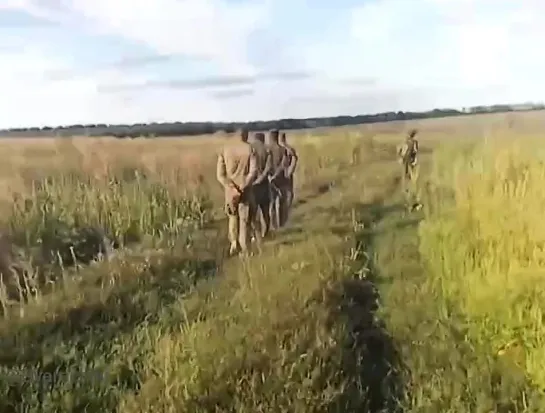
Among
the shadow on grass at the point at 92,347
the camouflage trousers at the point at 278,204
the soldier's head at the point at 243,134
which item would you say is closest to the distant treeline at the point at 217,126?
the soldier's head at the point at 243,134

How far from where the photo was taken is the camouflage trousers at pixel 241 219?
1512mm

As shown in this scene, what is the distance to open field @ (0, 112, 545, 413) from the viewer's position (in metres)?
1.45

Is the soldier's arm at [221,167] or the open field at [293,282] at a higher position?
the soldier's arm at [221,167]

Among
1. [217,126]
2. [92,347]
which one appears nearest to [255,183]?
[217,126]

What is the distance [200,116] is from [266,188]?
7.2 inches

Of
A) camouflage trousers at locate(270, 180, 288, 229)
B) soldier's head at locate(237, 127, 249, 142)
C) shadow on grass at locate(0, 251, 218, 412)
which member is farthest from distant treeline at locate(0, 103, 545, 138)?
shadow on grass at locate(0, 251, 218, 412)

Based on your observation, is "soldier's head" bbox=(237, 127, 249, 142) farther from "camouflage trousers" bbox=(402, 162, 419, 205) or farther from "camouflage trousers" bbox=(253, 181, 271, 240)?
"camouflage trousers" bbox=(402, 162, 419, 205)

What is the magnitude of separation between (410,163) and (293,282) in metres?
0.32

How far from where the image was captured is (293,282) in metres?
1.50

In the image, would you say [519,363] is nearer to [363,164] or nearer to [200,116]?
[363,164]

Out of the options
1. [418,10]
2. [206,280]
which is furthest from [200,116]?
[418,10]

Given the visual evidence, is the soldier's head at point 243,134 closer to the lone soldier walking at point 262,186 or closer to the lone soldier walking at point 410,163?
the lone soldier walking at point 262,186

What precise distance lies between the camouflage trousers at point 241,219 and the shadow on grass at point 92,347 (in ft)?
0.40

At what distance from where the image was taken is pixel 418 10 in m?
1.53
